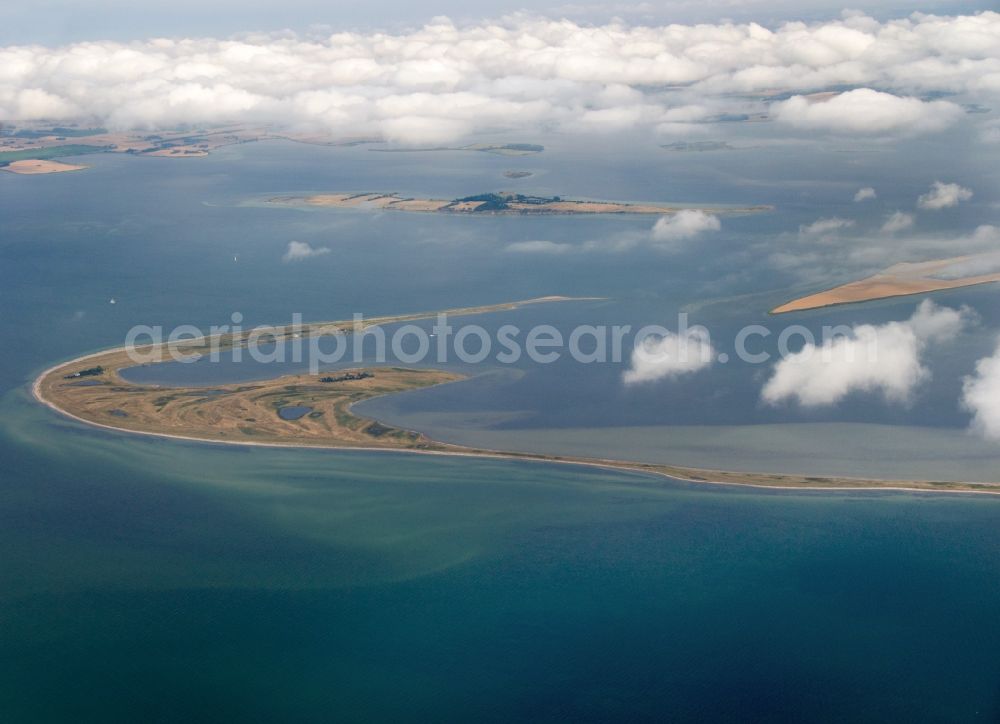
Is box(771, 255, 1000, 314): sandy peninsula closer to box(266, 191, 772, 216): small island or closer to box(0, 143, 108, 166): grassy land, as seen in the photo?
box(266, 191, 772, 216): small island

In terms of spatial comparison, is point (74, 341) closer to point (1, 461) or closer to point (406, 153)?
point (1, 461)

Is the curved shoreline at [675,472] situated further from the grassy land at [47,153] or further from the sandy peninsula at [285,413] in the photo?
the grassy land at [47,153]

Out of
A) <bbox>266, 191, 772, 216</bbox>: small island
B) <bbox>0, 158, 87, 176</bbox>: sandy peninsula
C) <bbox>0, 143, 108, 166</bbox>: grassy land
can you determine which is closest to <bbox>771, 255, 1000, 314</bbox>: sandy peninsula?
<bbox>266, 191, 772, 216</bbox>: small island

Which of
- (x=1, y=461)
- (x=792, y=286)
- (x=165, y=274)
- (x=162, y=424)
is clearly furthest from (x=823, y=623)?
(x=165, y=274)

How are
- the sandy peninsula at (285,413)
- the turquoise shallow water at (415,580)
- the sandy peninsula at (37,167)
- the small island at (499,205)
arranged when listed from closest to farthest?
1. the turquoise shallow water at (415,580)
2. the sandy peninsula at (285,413)
3. the small island at (499,205)
4. the sandy peninsula at (37,167)

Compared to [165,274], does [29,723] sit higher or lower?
lower

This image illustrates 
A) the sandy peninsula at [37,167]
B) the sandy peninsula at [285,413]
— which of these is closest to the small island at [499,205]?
the sandy peninsula at [37,167]
